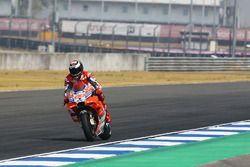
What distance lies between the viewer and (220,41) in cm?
9525

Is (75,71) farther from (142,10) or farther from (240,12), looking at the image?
(142,10)

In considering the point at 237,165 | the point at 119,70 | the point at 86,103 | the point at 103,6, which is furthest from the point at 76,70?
the point at 103,6

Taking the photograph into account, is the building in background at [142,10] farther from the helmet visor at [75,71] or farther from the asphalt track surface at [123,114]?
the helmet visor at [75,71]

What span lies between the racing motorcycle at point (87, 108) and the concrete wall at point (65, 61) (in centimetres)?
2785

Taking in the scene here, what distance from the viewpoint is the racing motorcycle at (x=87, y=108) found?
15141mm

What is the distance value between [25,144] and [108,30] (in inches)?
3439

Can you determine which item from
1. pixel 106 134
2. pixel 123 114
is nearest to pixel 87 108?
pixel 106 134

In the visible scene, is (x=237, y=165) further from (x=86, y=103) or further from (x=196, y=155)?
(x=86, y=103)

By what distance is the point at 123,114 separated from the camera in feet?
71.7

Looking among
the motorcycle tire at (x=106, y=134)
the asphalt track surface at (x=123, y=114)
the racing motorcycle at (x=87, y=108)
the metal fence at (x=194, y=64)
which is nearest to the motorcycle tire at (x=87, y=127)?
the racing motorcycle at (x=87, y=108)

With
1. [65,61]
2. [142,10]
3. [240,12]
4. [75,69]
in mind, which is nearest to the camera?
[75,69]

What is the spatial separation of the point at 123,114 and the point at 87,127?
6.56m

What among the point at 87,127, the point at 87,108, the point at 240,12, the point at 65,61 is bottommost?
the point at 65,61

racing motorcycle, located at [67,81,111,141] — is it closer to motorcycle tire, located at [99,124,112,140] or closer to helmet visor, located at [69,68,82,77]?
helmet visor, located at [69,68,82,77]
